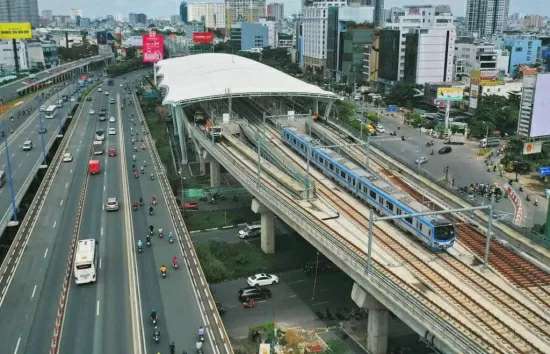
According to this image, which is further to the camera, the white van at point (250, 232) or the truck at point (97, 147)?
the truck at point (97, 147)

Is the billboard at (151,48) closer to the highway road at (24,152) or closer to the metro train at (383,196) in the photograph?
the highway road at (24,152)

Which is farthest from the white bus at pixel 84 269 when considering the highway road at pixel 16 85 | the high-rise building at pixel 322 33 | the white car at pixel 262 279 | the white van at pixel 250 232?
the high-rise building at pixel 322 33

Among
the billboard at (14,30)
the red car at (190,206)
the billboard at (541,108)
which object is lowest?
the red car at (190,206)

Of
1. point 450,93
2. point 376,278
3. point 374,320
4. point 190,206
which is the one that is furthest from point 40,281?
point 450,93

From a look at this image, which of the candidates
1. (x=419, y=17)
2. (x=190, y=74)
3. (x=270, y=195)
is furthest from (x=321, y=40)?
(x=270, y=195)

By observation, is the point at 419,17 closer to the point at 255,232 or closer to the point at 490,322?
the point at 255,232

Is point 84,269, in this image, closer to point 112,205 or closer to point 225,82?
point 112,205

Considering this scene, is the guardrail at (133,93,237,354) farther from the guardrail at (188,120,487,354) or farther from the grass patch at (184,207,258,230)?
the guardrail at (188,120,487,354)
